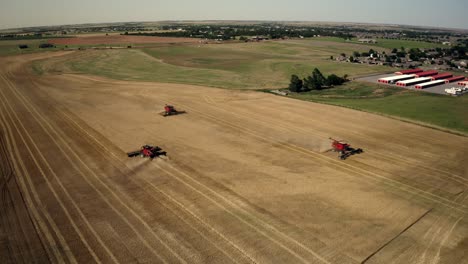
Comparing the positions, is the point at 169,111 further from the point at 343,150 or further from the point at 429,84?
the point at 429,84

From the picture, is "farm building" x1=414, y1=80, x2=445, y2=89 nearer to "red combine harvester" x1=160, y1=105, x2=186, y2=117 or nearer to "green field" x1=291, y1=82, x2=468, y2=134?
"green field" x1=291, y1=82, x2=468, y2=134

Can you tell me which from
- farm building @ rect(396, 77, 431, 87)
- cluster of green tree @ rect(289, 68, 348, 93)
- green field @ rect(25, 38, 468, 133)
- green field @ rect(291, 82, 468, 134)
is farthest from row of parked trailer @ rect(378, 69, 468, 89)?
cluster of green tree @ rect(289, 68, 348, 93)

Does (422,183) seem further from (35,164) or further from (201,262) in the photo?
(35,164)

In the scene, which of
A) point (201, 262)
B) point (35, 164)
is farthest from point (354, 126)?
point (35, 164)

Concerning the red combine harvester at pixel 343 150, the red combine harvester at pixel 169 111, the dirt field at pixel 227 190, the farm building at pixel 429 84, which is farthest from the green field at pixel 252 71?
the red combine harvester at pixel 169 111

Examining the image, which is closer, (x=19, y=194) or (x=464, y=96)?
(x=19, y=194)

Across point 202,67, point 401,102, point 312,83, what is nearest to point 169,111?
point 312,83

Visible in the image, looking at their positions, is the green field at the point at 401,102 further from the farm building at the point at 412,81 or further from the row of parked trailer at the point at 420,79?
the row of parked trailer at the point at 420,79
